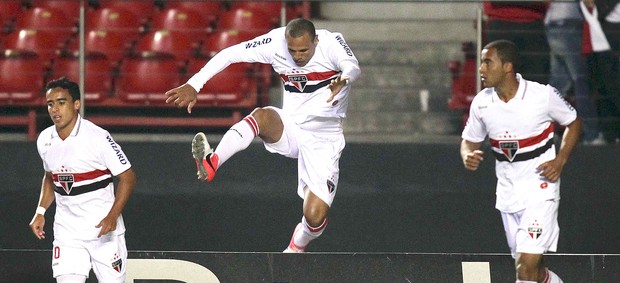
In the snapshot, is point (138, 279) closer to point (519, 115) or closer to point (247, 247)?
point (247, 247)

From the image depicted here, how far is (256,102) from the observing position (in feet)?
37.8

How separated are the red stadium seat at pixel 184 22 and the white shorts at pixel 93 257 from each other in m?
4.62

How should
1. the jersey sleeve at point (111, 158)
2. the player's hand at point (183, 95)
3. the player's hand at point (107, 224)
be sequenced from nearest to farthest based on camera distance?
1. the player's hand at point (107, 224)
2. the jersey sleeve at point (111, 158)
3. the player's hand at point (183, 95)

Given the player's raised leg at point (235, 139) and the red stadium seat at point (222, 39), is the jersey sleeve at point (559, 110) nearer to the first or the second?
the player's raised leg at point (235, 139)

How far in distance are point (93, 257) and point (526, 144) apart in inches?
105

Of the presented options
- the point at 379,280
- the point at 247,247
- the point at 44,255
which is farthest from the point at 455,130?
the point at 44,255

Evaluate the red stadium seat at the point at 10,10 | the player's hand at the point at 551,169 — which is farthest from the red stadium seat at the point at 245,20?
the player's hand at the point at 551,169

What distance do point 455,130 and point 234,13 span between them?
7.93ft

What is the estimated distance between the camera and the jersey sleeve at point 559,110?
8.04 m

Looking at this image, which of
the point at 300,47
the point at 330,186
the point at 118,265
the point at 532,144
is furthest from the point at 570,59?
the point at 118,265

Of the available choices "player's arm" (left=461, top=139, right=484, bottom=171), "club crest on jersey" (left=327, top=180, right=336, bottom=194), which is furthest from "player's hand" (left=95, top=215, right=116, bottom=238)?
"player's arm" (left=461, top=139, right=484, bottom=171)

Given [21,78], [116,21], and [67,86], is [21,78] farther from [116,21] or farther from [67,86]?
[67,86]

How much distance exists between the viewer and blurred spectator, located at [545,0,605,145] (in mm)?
10625

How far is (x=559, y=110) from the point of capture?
805 cm
